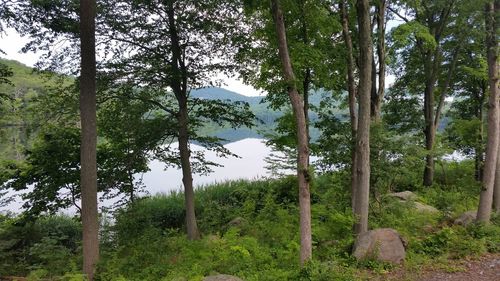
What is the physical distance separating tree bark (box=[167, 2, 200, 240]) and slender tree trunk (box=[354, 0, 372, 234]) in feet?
17.3

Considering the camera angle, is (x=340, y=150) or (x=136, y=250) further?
(x=340, y=150)

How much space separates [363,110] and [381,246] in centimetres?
285

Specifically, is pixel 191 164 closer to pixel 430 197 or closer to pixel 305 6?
pixel 305 6

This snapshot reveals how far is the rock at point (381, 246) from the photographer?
259 inches

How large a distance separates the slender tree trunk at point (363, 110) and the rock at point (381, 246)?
69 centimetres

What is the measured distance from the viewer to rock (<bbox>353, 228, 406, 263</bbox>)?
657 centimetres

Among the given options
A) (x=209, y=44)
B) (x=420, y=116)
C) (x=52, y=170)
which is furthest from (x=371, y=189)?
(x=52, y=170)

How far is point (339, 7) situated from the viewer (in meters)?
10.4

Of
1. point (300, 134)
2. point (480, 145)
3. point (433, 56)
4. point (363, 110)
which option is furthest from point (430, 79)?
point (300, 134)

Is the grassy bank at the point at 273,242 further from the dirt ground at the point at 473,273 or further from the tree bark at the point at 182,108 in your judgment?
the tree bark at the point at 182,108

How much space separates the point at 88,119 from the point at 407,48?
16.0m

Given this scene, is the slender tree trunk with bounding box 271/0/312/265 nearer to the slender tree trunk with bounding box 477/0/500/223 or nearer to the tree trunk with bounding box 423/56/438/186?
the slender tree trunk with bounding box 477/0/500/223

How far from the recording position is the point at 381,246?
22.0ft

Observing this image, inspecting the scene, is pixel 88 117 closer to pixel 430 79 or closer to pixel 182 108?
pixel 182 108
